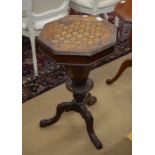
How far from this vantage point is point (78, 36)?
1714 mm

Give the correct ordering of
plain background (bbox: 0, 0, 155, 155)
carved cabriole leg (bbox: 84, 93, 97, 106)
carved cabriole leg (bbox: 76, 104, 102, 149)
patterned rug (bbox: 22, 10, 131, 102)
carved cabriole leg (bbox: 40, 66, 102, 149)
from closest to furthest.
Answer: plain background (bbox: 0, 0, 155, 155)
carved cabriole leg (bbox: 40, 66, 102, 149)
carved cabriole leg (bbox: 76, 104, 102, 149)
carved cabriole leg (bbox: 84, 93, 97, 106)
patterned rug (bbox: 22, 10, 131, 102)

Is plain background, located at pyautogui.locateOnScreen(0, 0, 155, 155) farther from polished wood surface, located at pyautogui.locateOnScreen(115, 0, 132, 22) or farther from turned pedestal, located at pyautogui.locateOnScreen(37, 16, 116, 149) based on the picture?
polished wood surface, located at pyautogui.locateOnScreen(115, 0, 132, 22)

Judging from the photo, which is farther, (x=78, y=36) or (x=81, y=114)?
(x=81, y=114)

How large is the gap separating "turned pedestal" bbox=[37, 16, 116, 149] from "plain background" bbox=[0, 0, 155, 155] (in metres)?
1.03

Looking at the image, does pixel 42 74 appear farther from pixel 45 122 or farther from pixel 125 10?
pixel 125 10

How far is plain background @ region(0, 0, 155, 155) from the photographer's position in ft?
1.73

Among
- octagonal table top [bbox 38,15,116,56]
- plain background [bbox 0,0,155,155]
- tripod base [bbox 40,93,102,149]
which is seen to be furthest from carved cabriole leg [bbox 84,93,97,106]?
plain background [bbox 0,0,155,155]

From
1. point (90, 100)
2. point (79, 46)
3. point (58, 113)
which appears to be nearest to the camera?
point (79, 46)

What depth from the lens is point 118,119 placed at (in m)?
2.19

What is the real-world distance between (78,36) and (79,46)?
0.35 ft

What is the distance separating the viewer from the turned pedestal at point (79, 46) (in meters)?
1.62
